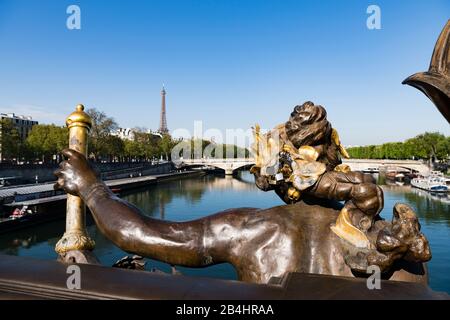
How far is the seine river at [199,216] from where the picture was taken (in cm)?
1176

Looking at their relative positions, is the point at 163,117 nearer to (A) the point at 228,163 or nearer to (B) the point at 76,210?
(A) the point at 228,163

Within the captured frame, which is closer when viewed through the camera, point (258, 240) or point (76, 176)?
point (258, 240)

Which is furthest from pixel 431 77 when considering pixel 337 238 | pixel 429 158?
pixel 429 158

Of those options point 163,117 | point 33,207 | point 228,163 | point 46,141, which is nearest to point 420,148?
point 228,163

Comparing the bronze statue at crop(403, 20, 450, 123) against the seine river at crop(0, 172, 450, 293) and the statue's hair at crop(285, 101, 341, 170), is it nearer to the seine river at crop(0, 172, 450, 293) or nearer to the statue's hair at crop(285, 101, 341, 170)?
the statue's hair at crop(285, 101, 341, 170)

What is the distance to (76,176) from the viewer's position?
2.49m

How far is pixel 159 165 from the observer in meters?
52.8

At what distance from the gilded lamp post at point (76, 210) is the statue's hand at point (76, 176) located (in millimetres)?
572

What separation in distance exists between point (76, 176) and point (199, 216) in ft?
62.1

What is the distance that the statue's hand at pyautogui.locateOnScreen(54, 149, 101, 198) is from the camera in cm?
246

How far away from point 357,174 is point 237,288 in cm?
110

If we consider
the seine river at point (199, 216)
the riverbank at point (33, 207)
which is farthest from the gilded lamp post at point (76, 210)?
the riverbank at point (33, 207)

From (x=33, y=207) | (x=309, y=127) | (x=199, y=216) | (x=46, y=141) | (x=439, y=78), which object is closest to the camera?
(x=439, y=78)
